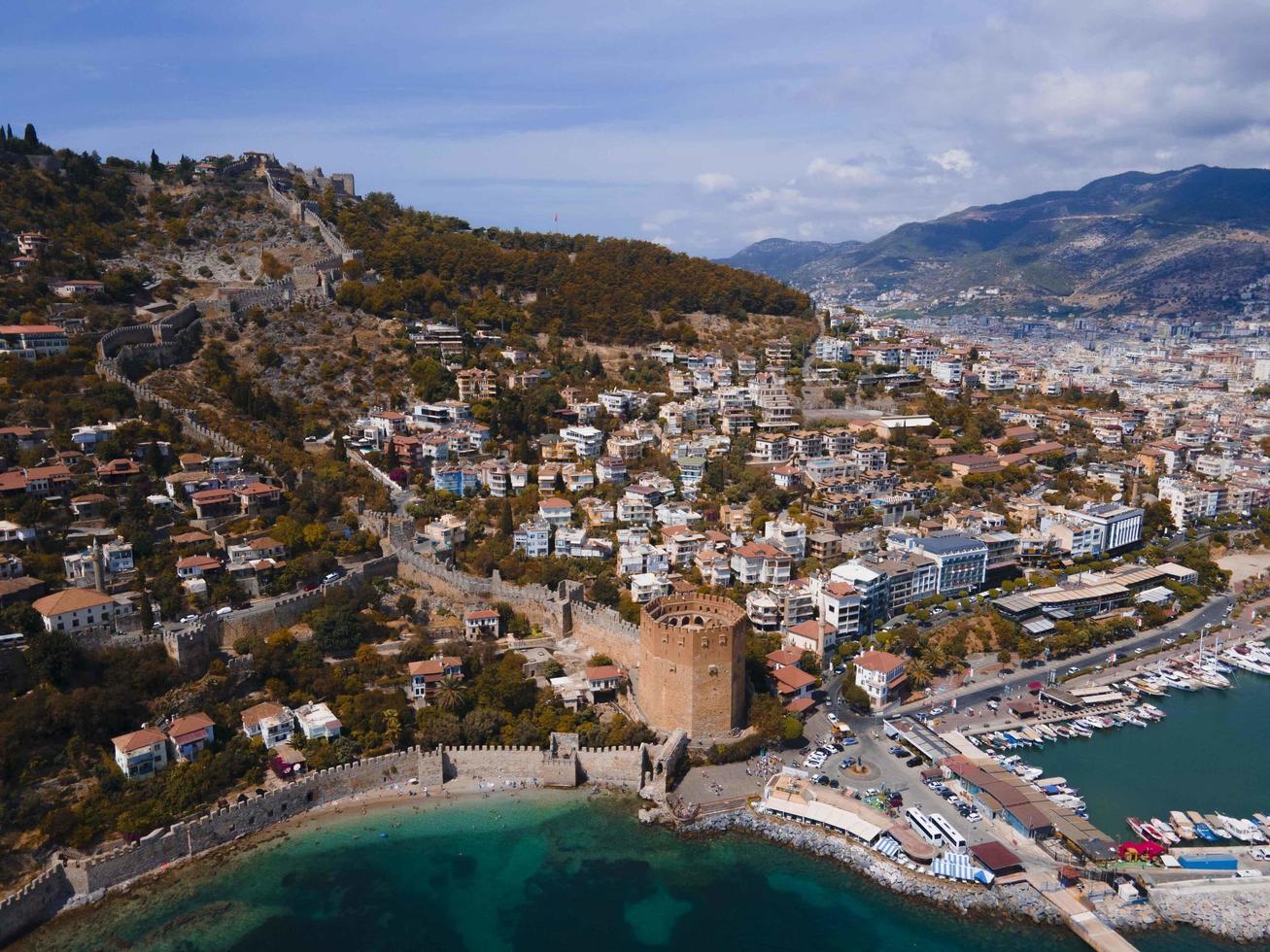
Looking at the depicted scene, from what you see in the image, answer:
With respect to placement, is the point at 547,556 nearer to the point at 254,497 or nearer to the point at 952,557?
the point at 254,497

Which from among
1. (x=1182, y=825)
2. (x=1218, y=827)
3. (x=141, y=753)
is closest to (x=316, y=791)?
(x=141, y=753)

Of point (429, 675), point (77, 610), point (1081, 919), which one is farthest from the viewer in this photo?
point (429, 675)

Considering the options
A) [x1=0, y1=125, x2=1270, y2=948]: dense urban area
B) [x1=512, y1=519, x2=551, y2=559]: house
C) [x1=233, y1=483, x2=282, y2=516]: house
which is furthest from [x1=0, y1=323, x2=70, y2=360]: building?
[x1=512, y1=519, x2=551, y2=559]: house

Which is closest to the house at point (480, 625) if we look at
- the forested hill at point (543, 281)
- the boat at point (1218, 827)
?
the boat at point (1218, 827)

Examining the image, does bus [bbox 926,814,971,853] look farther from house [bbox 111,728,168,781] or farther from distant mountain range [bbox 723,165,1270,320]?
distant mountain range [bbox 723,165,1270,320]

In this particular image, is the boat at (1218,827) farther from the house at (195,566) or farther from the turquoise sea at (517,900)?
the house at (195,566)

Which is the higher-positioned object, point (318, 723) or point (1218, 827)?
point (318, 723)

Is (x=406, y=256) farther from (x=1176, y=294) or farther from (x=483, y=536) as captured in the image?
(x=1176, y=294)
